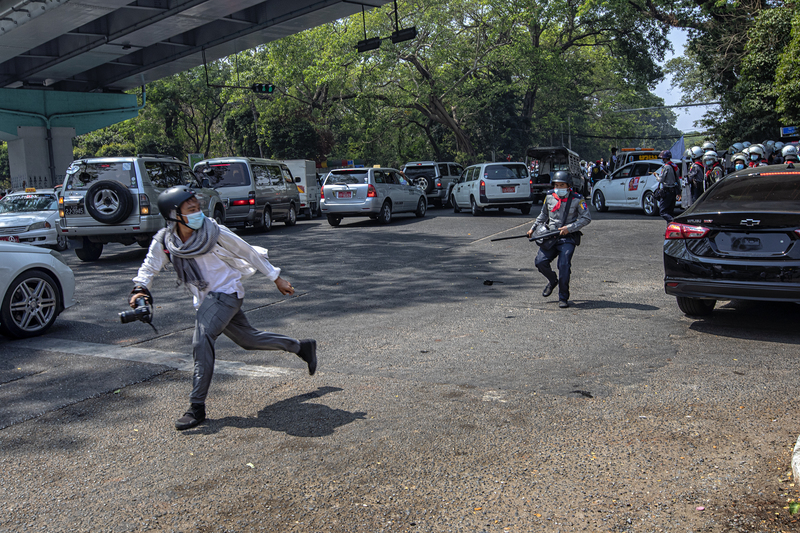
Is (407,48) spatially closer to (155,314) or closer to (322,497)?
(155,314)

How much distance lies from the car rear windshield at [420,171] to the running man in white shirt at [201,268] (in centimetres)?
2374

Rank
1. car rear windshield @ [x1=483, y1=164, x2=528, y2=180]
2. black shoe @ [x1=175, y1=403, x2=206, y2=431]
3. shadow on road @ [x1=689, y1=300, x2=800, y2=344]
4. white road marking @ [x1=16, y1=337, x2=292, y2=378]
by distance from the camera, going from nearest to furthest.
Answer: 1. black shoe @ [x1=175, y1=403, x2=206, y2=431]
2. white road marking @ [x1=16, y1=337, x2=292, y2=378]
3. shadow on road @ [x1=689, y1=300, x2=800, y2=344]
4. car rear windshield @ [x1=483, y1=164, x2=528, y2=180]

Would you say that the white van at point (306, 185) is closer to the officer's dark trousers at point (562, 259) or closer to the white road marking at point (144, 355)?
the officer's dark trousers at point (562, 259)

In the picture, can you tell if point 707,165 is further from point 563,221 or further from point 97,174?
point 97,174

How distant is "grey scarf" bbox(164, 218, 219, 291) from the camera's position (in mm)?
4656

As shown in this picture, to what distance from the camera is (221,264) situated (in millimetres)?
4828

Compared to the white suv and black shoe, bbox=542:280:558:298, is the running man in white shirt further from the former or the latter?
the white suv

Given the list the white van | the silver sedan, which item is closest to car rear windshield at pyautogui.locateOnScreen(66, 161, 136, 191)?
the silver sedan

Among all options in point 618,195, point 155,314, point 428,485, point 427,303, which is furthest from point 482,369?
point 618,195

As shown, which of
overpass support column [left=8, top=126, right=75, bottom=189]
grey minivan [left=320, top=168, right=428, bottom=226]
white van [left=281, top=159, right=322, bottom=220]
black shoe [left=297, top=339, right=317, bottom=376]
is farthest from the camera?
overpass support column [left=8, top=126, right=75, bottom=189]

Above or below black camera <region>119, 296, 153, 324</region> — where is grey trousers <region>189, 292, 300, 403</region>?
below

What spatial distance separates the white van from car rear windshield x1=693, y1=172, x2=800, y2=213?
19.6 meters

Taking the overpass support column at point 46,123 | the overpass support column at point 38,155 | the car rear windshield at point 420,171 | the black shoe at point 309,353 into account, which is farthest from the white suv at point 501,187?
the overpass support column at point 38,155

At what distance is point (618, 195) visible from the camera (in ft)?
72.5
